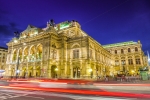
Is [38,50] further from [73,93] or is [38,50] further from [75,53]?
[73,93]

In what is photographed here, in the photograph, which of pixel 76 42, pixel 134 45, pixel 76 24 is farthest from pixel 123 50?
pixel 76 42

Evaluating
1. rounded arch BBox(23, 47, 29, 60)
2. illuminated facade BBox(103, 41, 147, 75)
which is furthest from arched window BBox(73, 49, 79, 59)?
illuminated facade BBox(103, 41, 147, 75)

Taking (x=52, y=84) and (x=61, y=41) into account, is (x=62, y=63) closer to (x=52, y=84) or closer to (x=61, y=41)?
(x=61, y=41)

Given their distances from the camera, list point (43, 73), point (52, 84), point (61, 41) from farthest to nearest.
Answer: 1. point (61, 41)
2. point (43, 73)
3. point (52, 84)

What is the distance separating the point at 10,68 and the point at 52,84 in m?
39.1

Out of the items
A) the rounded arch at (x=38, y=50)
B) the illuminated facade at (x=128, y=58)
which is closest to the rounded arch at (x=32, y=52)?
the rounded arch at (x=38, y=50)

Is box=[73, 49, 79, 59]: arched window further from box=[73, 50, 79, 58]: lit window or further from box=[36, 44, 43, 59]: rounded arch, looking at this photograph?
box=[36, 44, 43, 59]: rounded arch

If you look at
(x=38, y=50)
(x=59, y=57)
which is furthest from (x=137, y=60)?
(x=38, y=50)

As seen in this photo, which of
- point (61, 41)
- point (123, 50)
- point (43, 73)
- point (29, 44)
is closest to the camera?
point (43, 73)

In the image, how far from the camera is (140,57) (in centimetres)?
6319

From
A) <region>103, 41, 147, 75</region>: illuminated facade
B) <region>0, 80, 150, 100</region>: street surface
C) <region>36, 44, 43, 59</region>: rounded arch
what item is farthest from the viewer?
<region>103, 41, 147, 75</region>: illuminated facade

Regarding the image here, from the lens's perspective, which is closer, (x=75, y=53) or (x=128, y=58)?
(x=75, y=53)

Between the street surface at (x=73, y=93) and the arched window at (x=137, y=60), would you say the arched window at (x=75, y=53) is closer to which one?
the street surface at (x=73, y=93)

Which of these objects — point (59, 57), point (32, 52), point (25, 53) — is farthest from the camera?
point (25, 53)
